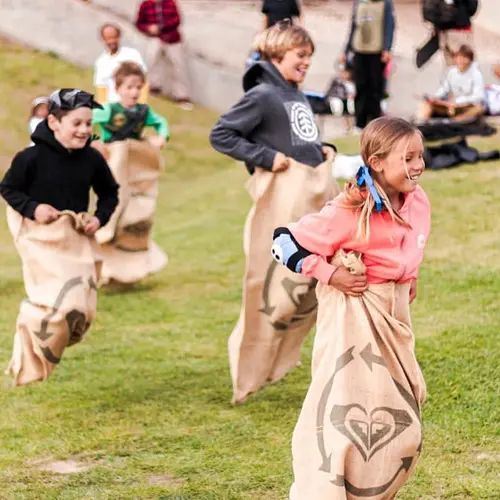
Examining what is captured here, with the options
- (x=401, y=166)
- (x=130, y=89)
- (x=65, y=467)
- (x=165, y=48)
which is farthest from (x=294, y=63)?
(x=165, y=48)

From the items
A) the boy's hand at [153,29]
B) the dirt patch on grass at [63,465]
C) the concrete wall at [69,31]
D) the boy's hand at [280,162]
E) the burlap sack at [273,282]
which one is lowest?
the concrete wall at [69,31]

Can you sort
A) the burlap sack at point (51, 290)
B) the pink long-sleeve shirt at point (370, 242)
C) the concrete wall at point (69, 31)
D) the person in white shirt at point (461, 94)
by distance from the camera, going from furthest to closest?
the concrete wall at point (69, 31)
the person in white shirt at point (461, 94)
the burlap sack at point (51, 290)
the pink long-sleeve shirt at point (370, 242)

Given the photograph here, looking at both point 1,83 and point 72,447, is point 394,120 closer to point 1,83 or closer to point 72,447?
point 72,447

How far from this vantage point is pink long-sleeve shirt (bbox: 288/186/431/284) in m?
4.39

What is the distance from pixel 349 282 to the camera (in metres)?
4.36

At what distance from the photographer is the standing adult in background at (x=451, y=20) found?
13500 millimetres

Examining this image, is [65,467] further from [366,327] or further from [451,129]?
[451,129]

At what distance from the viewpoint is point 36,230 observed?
6.45 meters

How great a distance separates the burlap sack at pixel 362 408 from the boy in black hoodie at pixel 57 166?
238 cm

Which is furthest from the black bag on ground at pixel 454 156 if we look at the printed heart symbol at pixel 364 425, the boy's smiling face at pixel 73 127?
the printed heart symbol at pixel 364 425

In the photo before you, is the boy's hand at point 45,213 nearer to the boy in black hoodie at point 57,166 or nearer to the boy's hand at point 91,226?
the boy in black hoodie at point 57,166

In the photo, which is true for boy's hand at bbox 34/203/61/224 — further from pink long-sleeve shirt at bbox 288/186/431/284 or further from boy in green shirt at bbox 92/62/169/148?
boy in green shirt at bbox 92/62/169/148

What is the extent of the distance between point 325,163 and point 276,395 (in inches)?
53.3

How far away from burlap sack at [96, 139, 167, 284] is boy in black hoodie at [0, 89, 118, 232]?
2837 mm
